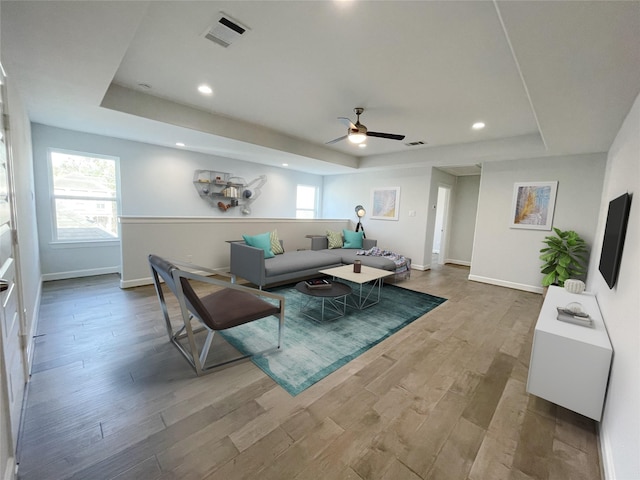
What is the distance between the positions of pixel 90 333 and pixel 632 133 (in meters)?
5.06

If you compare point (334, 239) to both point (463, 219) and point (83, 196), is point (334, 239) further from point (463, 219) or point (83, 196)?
point (83, 196)

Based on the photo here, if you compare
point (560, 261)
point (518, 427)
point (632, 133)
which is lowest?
point (518, 427)

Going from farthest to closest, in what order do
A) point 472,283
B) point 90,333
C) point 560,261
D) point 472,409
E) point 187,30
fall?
point 472,283 → point 560,261 → point 90,333 → point 187,30 → point 472,409

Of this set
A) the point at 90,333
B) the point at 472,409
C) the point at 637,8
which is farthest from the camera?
the point at 90,333

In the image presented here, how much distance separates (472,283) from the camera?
4988mm

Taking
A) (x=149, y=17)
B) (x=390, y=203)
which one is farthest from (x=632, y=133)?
(x=390, y=203)

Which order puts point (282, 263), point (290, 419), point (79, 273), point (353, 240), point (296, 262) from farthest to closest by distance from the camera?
point (353, 240) < point (79, 273) < point (296, 262) < point (282, 263) < point (290, 419)

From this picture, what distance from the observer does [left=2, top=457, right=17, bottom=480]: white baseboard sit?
1110 millimetres

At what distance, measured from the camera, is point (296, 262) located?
4.27 meters

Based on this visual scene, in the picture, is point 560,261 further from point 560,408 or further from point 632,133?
point 560,408

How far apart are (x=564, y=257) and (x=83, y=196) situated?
771 cm

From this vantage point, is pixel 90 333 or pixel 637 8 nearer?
pixel 637 8

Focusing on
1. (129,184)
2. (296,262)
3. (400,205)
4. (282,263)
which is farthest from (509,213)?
(129,184)

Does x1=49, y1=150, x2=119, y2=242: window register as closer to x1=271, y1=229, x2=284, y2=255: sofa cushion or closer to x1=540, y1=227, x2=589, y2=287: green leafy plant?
x1=271, y1=229, x2=284, y2=255: sofa cushion
